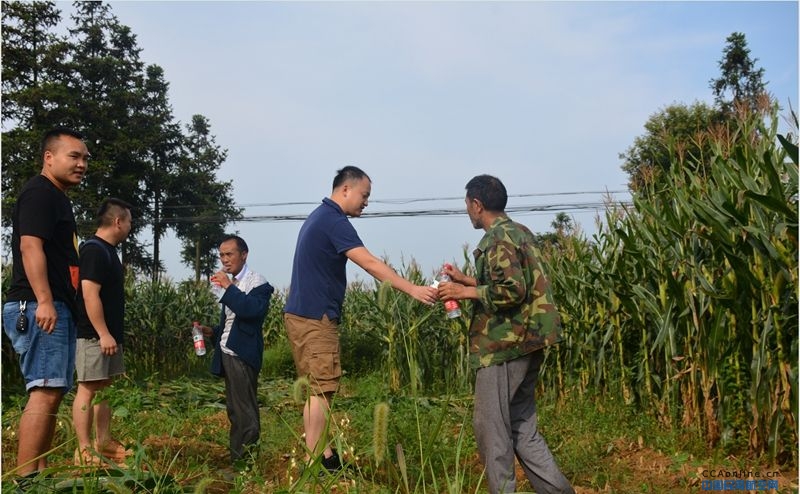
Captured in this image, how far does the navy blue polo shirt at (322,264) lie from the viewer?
15.5 ft

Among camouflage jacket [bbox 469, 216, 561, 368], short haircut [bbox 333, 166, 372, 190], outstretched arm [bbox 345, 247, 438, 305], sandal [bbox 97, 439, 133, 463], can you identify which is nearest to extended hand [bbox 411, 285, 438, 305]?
outstretched arm [bbox 345, 247, 438, 305]

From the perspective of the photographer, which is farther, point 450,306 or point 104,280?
point 104,280

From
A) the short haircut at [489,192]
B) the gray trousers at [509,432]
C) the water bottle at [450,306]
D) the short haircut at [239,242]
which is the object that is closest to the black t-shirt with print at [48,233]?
the short haircut at [239,242]

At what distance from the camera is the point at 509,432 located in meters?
4.04

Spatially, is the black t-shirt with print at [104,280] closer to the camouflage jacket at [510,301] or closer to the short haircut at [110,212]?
the short haircut at [110,212]

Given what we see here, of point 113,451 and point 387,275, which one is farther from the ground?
point 387,275

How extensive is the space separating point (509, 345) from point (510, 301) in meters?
0.25

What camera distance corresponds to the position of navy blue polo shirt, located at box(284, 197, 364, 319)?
4.72 m

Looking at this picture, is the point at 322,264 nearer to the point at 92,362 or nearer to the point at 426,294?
the point at 426,294

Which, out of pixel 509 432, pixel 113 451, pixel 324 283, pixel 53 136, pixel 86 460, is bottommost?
pixel 113 451

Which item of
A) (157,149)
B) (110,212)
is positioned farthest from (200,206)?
(110,212)

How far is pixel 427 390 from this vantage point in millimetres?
11070

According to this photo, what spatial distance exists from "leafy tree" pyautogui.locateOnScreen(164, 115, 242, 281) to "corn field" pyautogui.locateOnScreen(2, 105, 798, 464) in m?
30.7

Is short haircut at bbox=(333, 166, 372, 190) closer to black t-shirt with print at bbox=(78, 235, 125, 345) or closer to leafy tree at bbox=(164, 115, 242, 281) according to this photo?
black t-shirt with print at bbox=(78, 235, 125, 345)
